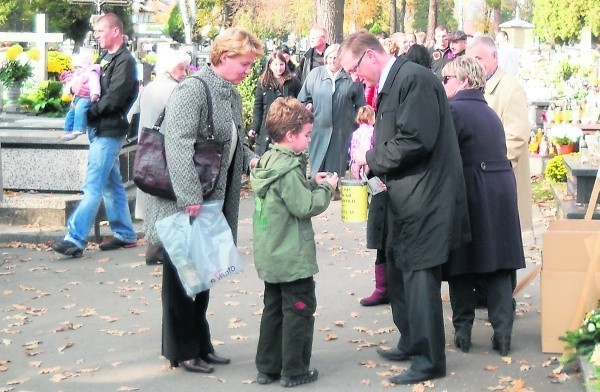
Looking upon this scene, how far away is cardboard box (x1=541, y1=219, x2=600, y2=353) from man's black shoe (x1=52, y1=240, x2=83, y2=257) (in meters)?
4.55

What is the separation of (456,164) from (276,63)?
7.75 metres

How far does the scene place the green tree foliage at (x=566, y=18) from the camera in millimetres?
56188

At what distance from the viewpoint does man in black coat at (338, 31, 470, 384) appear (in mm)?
5883

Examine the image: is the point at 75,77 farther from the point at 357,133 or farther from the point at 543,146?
the point at 543,146

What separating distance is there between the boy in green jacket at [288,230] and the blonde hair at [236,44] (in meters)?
0.32

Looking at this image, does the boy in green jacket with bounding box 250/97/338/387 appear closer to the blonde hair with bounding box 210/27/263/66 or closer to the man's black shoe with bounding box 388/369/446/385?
the blonde hair with bounding box 210/27/263/66

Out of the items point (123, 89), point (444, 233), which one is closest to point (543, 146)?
point (123, 89)

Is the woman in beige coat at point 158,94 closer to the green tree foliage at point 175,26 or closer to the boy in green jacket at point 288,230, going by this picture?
the boy in green jacket at point 288,230

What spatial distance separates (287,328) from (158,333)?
5.27ft

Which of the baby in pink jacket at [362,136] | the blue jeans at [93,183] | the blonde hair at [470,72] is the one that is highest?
the blonde hair at [470,72]

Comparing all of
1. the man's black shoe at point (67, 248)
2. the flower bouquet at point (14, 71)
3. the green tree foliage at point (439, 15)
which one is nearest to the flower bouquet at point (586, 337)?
the man's black shoe at point (67, 248)

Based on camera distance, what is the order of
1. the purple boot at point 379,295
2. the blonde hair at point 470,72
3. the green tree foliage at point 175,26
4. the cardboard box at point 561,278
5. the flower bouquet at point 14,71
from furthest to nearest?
1. the green tree foliage at point 175,26
2. the flower bouquet at point 14,71
3. the purple boot at point 379,295
4. the blonde hair at point 470,72
5. the cardboard box at point 561,278

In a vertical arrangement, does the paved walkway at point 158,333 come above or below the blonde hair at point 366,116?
below

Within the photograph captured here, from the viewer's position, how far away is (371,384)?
6109 millimetres
